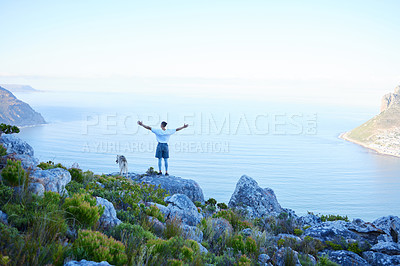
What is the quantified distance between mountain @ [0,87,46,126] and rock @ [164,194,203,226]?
201476 mm

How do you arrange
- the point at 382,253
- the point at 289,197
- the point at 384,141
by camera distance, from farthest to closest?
1. the point at 384,141
2. the point at 289,197
3. the point at 382,253

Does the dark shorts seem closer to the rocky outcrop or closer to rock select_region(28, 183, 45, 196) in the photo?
the rocky outcrop

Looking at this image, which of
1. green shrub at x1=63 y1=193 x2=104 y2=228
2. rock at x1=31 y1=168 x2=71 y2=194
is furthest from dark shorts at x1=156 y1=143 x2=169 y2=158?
green shrub at x1=63 y1=193 x2=104 y2=228

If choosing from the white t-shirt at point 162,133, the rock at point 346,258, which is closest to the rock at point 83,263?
the rock at point 346,258

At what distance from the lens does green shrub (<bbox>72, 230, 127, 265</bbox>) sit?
3891mm

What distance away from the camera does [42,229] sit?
13.9 feet

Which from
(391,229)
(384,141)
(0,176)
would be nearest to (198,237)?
(0,176)

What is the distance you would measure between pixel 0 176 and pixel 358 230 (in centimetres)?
1063

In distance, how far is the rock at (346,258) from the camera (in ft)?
24.1

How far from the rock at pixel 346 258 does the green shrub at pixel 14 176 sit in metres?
7.67

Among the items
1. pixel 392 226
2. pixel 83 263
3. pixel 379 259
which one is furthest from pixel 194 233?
pixel 392 226

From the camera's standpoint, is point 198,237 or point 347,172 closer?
point 198,237

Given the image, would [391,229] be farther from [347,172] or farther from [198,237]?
[347,172]

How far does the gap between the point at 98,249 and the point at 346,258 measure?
6619 millimetres
